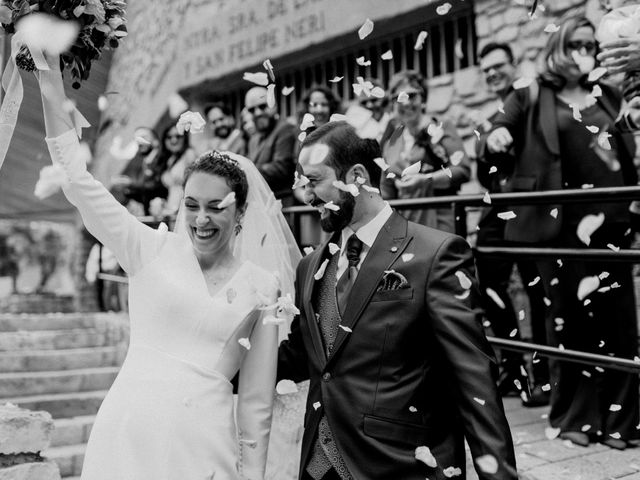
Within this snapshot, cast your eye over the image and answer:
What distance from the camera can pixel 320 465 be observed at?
2.21 metres

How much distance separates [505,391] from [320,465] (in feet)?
7.72

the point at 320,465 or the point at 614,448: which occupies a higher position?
the point at 320,465

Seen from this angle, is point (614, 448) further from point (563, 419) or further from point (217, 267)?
point (217, 267)

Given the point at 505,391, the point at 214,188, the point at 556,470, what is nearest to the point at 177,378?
the point at 214,188

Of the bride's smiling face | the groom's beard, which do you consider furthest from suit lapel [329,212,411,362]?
the bride's smiling face

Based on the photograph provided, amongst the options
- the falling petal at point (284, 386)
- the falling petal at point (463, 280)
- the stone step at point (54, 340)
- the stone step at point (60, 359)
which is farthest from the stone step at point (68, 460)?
the falling petal at point (463, 280)

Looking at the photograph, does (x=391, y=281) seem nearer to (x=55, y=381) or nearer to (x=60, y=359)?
(x=55, y=381)

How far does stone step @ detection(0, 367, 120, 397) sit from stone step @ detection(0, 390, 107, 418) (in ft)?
0.21

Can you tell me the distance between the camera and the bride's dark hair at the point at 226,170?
97.6 inches

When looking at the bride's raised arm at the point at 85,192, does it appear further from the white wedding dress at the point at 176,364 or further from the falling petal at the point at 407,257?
the falling petal at the point at 407,257

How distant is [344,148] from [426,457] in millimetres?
1037

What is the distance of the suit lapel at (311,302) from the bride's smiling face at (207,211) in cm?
33

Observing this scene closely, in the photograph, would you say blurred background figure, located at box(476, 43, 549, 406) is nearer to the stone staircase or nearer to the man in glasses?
the man in glasses

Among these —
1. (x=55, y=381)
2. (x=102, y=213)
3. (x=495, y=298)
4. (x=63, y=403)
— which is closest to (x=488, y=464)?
(x=102, y=213)
